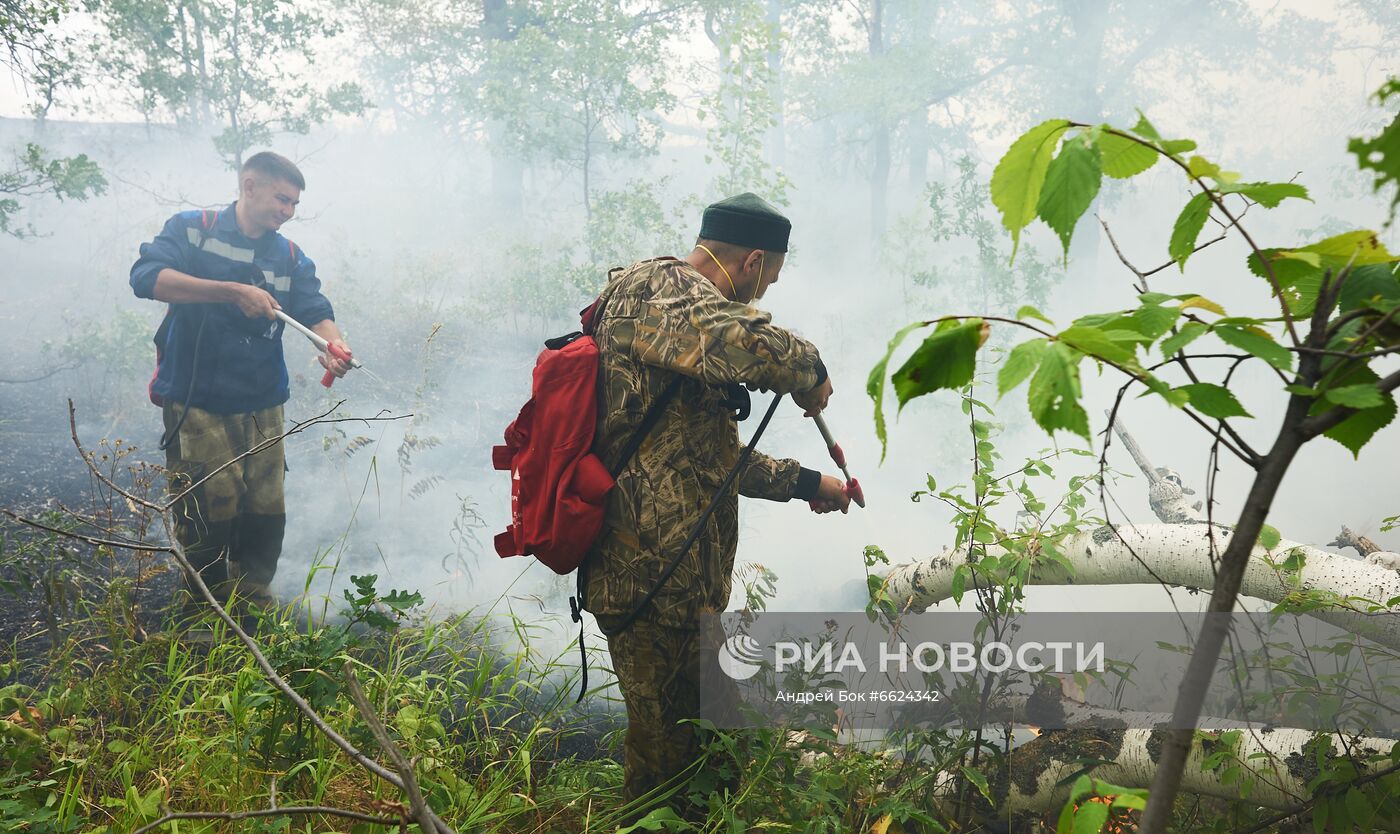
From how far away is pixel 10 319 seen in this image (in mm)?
5711

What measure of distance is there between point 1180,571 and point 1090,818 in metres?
2.01

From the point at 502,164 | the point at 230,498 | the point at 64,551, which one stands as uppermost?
the point at 502,164

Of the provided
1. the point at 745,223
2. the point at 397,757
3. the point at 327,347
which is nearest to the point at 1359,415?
the point at 397,757

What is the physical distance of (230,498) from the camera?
397 centimetres

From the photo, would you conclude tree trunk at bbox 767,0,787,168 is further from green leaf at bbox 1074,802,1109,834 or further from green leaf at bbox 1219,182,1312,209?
green leaf at bbox 1074,802,1109,834

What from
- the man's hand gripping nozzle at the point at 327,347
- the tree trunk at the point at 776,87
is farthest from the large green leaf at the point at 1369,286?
the tree trunk at the point at 776,87

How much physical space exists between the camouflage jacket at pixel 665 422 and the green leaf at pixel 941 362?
1.29m

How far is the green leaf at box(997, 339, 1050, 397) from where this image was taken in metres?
0.67

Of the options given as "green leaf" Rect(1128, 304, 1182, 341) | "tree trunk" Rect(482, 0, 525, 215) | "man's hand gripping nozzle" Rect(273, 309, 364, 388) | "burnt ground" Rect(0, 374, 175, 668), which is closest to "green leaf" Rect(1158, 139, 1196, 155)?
"green leaf" Rect(1128, 304, 1182, 341)

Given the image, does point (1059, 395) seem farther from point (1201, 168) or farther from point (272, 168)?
point (272, 168)

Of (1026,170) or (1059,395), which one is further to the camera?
(1026,170)

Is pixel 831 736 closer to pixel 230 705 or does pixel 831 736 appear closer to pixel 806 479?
pixel 806 479

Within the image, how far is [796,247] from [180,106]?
448 cm

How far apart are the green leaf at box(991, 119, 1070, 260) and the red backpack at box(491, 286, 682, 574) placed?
4.43 ft
